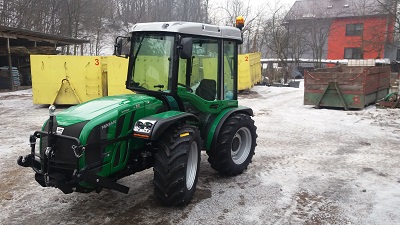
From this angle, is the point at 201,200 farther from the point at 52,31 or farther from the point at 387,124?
the point at 52,31

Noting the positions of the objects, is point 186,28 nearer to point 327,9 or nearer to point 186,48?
point 186,48

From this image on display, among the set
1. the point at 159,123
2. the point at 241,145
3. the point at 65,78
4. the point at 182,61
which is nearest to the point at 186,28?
the point at 182,61

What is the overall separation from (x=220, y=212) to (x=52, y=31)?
30.3 m

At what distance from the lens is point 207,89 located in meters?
4.89

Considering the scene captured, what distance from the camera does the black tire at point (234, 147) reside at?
4.94m

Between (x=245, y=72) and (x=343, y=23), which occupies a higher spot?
(x=343, y=23)

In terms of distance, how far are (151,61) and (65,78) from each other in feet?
27.3

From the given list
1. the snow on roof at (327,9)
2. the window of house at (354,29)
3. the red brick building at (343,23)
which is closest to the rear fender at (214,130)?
the red brick building at (343,23)

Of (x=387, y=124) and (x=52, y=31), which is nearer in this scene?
(x=387, y=124)

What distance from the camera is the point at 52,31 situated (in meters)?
30.3

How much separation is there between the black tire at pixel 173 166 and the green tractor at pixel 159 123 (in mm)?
11

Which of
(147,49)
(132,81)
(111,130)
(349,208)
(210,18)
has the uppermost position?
(210,18)

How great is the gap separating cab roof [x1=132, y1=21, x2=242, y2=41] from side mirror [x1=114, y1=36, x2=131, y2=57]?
0.19 m

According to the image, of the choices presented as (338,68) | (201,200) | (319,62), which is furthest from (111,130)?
(319,62)
